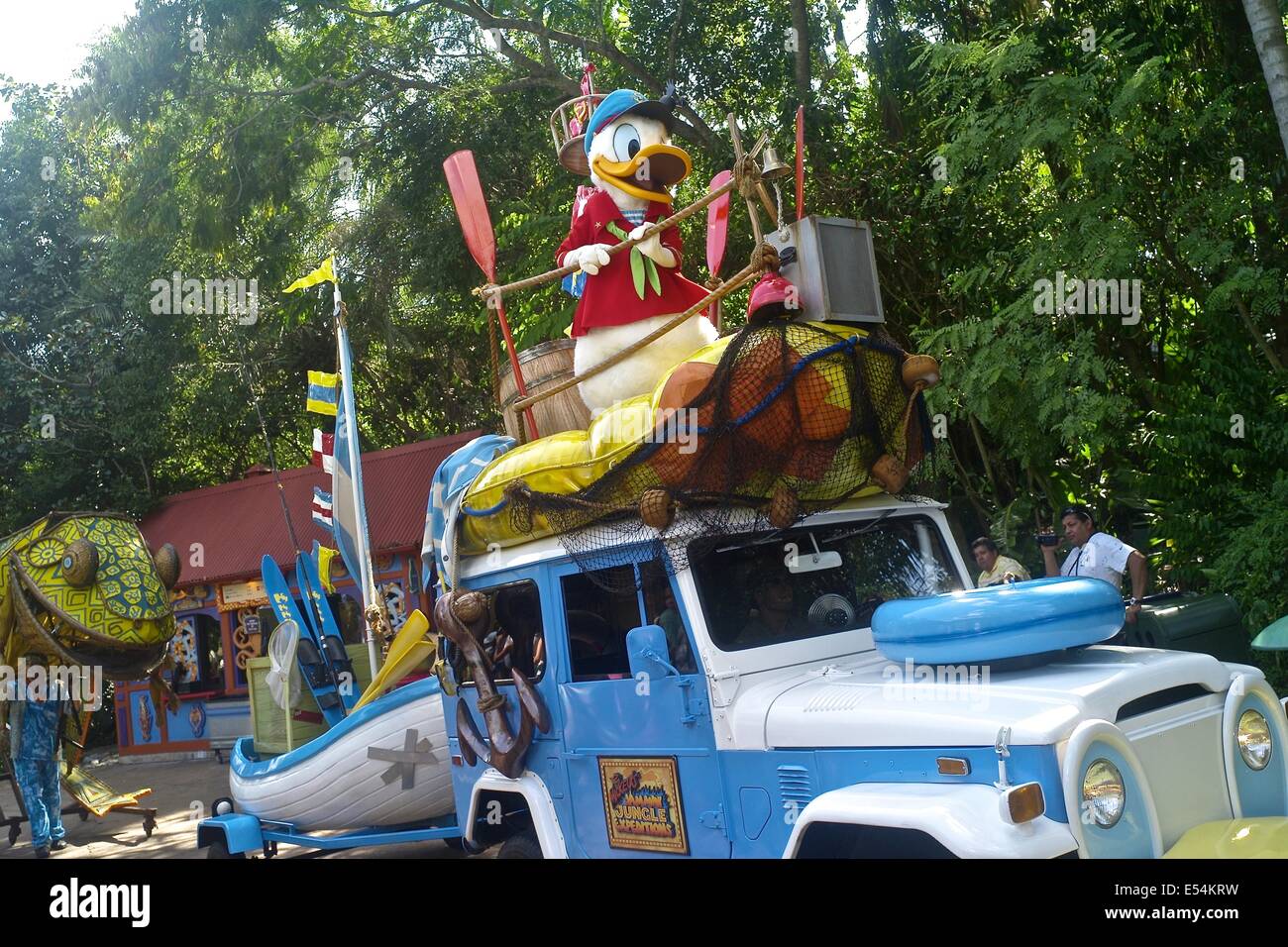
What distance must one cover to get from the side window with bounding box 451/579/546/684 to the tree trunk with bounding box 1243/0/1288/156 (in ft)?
18.4

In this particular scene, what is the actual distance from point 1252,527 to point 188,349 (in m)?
14.8

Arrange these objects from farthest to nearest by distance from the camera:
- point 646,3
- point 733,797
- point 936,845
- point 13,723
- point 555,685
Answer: point 646,3 → point 13,723 → point 555,685 → point 733,797 → point 936,845

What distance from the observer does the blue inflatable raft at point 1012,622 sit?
330 cm

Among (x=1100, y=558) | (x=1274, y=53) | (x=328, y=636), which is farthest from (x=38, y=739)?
(x=1274, y=53)

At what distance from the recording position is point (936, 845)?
10.3 feet

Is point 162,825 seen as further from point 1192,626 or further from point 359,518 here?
point 1192,626

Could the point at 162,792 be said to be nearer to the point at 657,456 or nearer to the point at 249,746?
the point at 249,746

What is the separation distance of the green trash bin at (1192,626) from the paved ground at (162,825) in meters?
4.32

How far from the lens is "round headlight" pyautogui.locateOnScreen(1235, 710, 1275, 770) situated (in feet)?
11.1

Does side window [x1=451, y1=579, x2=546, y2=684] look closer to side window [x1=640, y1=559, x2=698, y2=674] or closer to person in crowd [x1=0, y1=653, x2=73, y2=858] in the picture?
side window [x1=640, y1=559, x2=698, y2=674]

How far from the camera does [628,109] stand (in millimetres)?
5656

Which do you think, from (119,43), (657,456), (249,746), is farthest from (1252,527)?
(119,43)

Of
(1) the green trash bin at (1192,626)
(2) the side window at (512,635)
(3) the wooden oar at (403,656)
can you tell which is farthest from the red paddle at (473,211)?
(1) the green trash bin at (1192,626)

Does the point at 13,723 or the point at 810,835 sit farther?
the point at 13,723
